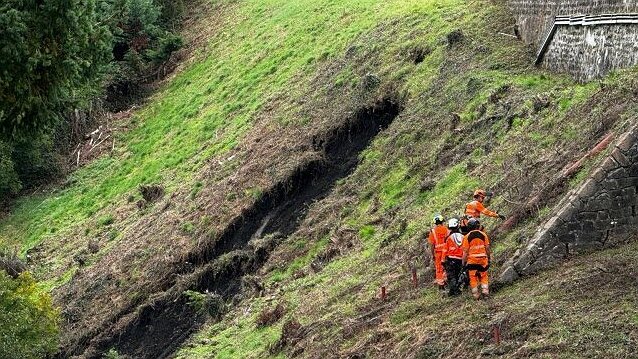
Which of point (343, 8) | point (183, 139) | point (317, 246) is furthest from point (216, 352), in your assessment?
point (343, 8)

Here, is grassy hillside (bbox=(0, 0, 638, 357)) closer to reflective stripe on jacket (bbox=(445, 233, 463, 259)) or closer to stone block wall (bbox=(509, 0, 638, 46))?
stone block wall (bbox=(509, 0, 638, 46))

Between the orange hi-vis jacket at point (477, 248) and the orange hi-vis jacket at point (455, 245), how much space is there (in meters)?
0.60

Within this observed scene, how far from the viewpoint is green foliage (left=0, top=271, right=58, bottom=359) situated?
20953 millimetres

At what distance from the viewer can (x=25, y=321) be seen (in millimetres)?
21750

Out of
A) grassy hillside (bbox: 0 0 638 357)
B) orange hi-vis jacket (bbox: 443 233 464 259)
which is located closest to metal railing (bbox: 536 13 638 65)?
grassy hillside (bbox: 0 0 638 357)

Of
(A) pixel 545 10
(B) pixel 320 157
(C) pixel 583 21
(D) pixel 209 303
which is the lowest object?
(D) pixel 209 303

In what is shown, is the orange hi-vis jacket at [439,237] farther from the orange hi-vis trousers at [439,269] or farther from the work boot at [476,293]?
the work boot at [476,293]

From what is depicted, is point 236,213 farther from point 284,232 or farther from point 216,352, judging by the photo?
point 216,352

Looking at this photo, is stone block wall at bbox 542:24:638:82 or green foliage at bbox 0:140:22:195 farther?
green foliage at bbox 0:140:22:195

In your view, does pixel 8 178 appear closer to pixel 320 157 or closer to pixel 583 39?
pixel 320 157

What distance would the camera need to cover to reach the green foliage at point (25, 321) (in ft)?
68.7

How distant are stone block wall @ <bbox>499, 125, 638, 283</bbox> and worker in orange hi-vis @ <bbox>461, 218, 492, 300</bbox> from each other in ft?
1.20

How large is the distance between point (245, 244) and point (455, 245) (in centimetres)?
1095

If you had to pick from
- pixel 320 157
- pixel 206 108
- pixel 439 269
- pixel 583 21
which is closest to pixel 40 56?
pixel 439 269
